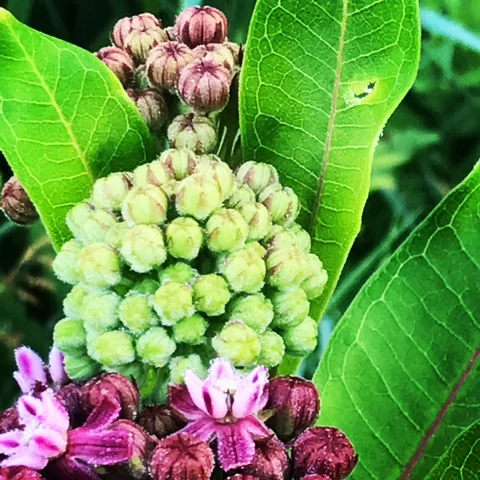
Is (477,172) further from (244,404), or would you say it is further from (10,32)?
(10,32)

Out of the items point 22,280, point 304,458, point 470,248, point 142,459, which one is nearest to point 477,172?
point 470,248

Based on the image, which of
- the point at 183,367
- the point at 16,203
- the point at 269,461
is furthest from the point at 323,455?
the point at 16,203

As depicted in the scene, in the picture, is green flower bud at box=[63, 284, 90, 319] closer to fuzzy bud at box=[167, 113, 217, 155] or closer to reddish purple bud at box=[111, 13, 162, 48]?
fuzzy bud at box=[167, 113, 217, 155]

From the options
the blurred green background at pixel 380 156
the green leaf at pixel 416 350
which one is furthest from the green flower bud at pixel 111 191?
the blurred green background at pixel 380 156

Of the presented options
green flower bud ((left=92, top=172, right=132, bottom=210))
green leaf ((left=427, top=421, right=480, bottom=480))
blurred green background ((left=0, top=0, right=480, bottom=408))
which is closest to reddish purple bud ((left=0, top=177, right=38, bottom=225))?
green flower bud ((left=92, top=172, right=132, bottom=210))

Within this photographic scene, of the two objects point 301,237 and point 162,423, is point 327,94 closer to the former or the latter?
point 301,237

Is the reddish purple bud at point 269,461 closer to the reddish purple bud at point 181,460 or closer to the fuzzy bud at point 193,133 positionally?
the reddish purple bud at point 181,460

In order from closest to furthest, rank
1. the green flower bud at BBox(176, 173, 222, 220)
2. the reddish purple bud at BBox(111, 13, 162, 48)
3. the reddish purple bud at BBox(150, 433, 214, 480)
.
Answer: the reddish purple bud at BBox(150, 433, 214, 480), the green flower bud at BBox(176, 173, 222, 220), the reddish purple bud at BBox(111, 13, 162, 48)
